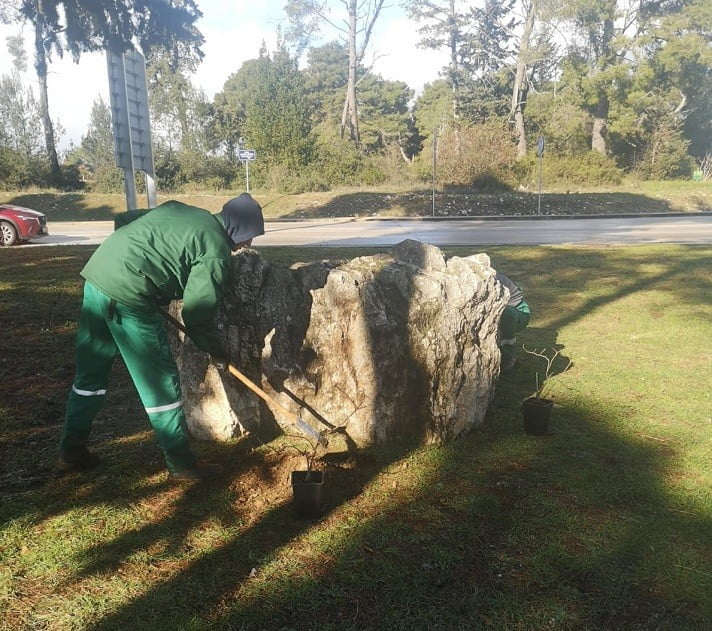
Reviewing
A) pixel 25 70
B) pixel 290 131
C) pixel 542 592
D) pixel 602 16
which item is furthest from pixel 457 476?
pixel 25 70

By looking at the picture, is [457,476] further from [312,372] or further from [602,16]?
[602,16]

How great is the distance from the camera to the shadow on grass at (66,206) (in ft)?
78.7

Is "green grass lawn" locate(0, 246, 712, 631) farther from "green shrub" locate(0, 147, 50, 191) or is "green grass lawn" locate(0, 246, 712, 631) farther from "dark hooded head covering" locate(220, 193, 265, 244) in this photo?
"green shrub" locate(0, 147, 50, 191)

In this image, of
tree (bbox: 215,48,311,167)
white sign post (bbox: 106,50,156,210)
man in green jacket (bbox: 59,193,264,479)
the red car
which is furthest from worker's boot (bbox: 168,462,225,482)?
tree (bbox: 215,48,311,167)

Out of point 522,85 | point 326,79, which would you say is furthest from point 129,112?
point 326,79

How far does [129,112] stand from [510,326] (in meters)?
5.50

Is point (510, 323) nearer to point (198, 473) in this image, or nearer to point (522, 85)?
point (198, 473)

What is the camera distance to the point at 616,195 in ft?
88.2

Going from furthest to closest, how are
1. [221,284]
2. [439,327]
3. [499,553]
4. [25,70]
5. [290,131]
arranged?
1. [25,70]
2. [290,131]
3. [439,327]
4. [221,284]
5. [499,553]

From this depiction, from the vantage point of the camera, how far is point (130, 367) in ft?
11.1

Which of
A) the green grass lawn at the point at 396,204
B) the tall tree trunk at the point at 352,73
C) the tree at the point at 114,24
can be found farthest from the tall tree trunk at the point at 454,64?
the tree at the point at 114,24

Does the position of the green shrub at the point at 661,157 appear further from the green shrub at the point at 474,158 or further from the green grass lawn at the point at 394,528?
the green grass lawn at the point at 394,528

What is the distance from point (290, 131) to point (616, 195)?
54.7ft

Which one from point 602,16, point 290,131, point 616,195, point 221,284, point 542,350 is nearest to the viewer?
point 221,284
